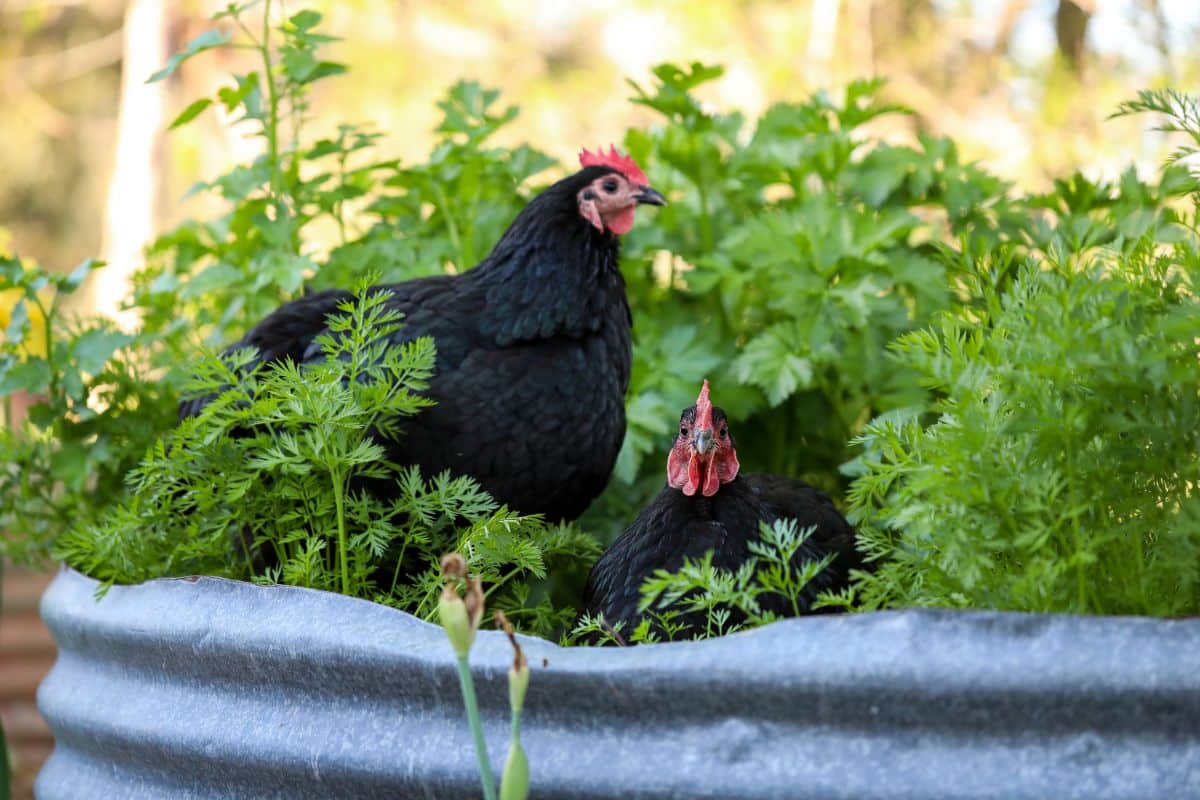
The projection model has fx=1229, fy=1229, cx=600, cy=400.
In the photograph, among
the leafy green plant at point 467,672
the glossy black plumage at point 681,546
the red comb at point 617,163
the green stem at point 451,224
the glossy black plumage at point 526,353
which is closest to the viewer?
the leafy green plant at point 467,672

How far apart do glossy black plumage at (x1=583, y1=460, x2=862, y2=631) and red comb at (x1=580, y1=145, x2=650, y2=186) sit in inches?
25.7

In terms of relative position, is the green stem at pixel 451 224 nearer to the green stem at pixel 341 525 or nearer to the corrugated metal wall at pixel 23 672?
the green stem at pixel 341 525

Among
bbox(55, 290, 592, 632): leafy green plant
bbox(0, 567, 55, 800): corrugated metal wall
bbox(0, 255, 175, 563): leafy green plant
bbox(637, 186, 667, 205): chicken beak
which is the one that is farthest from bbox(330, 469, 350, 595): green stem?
bbox(0, 567, 55, 800): corrugated metal wall

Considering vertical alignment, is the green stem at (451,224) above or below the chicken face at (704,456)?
above

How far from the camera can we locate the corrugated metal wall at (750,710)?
2.78 ft

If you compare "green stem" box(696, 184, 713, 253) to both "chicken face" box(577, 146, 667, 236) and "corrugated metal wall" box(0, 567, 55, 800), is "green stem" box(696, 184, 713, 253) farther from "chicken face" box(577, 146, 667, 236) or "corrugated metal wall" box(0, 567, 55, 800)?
"corrugated metal wall" box(0, 567, 55, 800)

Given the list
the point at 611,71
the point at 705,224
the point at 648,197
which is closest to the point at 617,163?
the point at 648,197

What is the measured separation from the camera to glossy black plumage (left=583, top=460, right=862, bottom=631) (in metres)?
1.52

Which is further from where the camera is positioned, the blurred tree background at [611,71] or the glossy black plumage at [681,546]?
the blurred tree background at [611,71]

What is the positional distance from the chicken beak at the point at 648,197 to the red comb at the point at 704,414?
581 millimetres

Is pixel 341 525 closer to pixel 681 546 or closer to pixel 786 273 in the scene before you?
pixel 681 546

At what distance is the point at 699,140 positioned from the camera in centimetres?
234

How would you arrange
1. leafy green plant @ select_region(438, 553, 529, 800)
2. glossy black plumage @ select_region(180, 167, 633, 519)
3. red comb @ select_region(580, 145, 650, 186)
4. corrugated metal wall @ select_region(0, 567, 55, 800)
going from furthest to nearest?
corrugated metal wall @ select_region(0, 567, 55, 800)
red comb @ select_region(580, 145, 650, 186)
glossy black plumage @ select_region(180, 167, 633, 519)
leafy green plant @ select_region(438, 553, 529, 800)

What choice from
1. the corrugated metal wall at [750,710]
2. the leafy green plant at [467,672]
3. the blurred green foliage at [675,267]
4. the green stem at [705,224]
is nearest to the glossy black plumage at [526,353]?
the blurred green foliage at [675,267]
